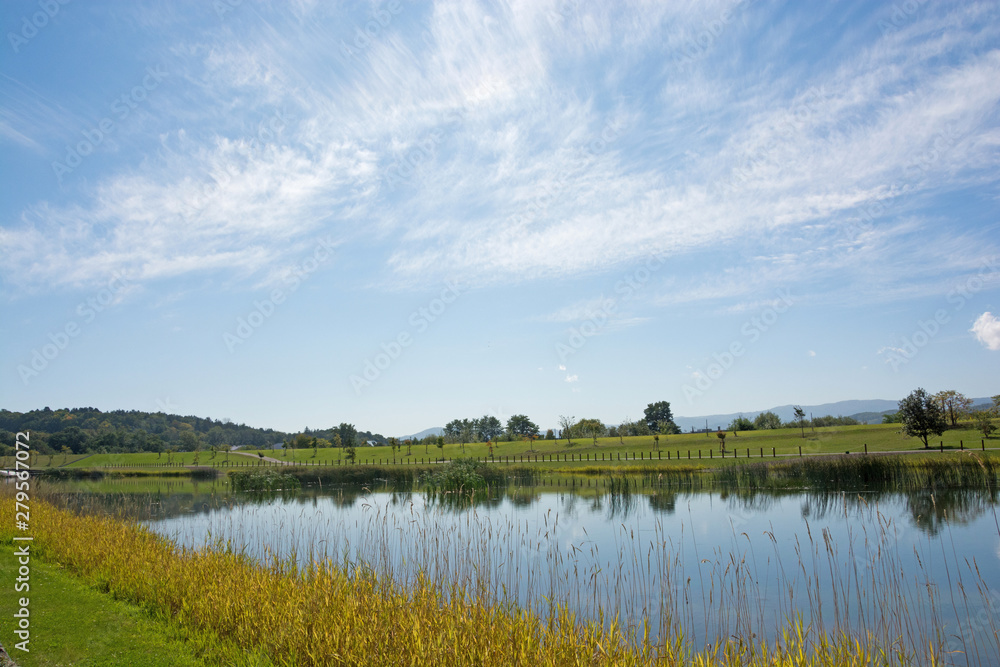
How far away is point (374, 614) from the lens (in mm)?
7230

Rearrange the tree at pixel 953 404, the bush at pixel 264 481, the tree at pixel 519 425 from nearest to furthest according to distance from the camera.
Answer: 1. the bush at pixel 264 481
2. the tree at pixel 953 404
3. the tree at pixel 519 425

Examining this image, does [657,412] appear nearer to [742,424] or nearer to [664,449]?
[742,424]

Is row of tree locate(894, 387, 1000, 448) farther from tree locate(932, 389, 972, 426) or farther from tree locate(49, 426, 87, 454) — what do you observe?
tree locate(49, 426, 87, 454)

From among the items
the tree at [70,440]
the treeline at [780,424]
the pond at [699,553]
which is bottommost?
the pond at [699,553]

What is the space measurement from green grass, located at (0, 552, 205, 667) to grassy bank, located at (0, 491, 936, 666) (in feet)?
0.95

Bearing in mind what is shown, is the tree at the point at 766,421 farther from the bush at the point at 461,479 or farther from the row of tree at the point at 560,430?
the bush at the point at 461,479

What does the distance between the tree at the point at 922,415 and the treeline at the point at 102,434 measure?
73.9 meters

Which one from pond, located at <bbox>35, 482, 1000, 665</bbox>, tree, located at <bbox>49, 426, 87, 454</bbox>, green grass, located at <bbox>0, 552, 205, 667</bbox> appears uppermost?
tree, located at <bbox>49, 426, 87, 454</bbox>

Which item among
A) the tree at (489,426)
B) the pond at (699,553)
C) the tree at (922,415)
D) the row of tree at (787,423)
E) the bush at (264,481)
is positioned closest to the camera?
the pond at (699,553)

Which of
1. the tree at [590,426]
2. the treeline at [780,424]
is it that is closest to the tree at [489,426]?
the tree at [590,426]

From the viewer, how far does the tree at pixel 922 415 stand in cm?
4288

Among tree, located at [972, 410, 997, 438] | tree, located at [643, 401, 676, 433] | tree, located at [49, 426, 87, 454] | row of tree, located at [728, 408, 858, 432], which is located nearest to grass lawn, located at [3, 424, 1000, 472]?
tree, located at [972, 410, 997, 438]

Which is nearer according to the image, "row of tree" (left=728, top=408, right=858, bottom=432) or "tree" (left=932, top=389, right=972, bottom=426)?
"tree" (left=932, top=389, right=972, bottom=426)

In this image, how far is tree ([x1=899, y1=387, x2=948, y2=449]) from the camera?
1688 inches
